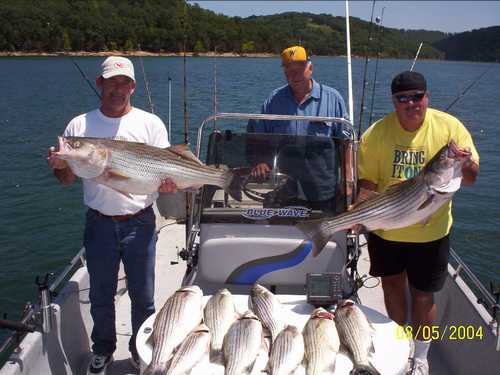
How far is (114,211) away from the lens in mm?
3449

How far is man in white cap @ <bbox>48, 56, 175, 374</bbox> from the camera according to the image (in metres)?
3.43

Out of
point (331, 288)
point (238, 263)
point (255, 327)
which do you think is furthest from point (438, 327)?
point (255, 327)

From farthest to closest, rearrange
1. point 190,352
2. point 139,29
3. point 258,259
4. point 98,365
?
point 139,29, point 258,259, point 98,365, point 190,352

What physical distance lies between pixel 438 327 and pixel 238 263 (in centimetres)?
217

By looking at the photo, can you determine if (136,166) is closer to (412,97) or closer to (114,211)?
(114,211)

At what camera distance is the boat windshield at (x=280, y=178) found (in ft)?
12.6

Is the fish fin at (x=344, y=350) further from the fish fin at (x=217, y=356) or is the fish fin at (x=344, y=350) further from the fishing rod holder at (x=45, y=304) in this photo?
the fishing rod holder at (x=45, y=304)

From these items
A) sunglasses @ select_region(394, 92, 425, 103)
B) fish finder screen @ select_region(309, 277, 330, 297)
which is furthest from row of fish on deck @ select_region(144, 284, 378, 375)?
sunglasses @ select_region(394, 92, 425, 103)

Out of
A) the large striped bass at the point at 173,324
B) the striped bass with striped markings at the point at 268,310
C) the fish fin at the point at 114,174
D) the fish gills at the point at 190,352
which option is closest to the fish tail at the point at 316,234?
the striped bass with striped markings at the point at 268,310

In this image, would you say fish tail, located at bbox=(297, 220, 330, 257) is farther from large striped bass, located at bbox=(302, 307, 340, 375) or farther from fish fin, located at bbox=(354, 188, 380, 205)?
large striped bass, located at bbox=(302, 307, 340, 375)

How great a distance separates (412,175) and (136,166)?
198cm

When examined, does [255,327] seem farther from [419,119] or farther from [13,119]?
[13,119]
